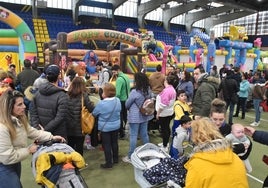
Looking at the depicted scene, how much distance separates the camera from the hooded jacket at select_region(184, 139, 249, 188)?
1774 millimetres

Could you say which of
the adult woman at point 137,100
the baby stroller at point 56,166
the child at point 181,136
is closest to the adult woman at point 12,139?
the baby stroller at point 56,166

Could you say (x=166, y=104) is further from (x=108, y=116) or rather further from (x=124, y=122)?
(x=124, y=122)

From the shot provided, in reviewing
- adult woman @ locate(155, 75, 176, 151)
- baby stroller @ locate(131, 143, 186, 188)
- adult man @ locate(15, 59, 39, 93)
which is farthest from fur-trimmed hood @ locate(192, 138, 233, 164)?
adult man @ locate(15, 59, 39, 93)

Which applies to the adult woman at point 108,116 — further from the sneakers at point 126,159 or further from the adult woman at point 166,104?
the adult woman at point 166,104

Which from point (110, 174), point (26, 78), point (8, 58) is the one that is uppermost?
point (8, 58)

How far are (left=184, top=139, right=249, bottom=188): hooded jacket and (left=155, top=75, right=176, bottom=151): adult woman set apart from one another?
8.64ft

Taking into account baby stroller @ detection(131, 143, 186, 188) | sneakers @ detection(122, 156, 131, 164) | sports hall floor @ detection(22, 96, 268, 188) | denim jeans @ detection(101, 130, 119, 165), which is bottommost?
sports hall floor @ detection(22, 96, 268, 188)

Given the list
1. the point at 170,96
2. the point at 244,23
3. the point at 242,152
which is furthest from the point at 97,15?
the point at 242,152

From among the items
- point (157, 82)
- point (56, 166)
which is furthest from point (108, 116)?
point (56, 166)

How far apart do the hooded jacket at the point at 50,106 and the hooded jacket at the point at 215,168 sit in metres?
1.86

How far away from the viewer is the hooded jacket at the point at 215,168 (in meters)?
1.77

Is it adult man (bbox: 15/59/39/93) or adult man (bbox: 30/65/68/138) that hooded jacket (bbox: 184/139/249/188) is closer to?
adult man (bbox: 30/65/68/138)

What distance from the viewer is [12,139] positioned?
2291 mm

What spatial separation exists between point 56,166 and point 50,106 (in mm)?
1087
